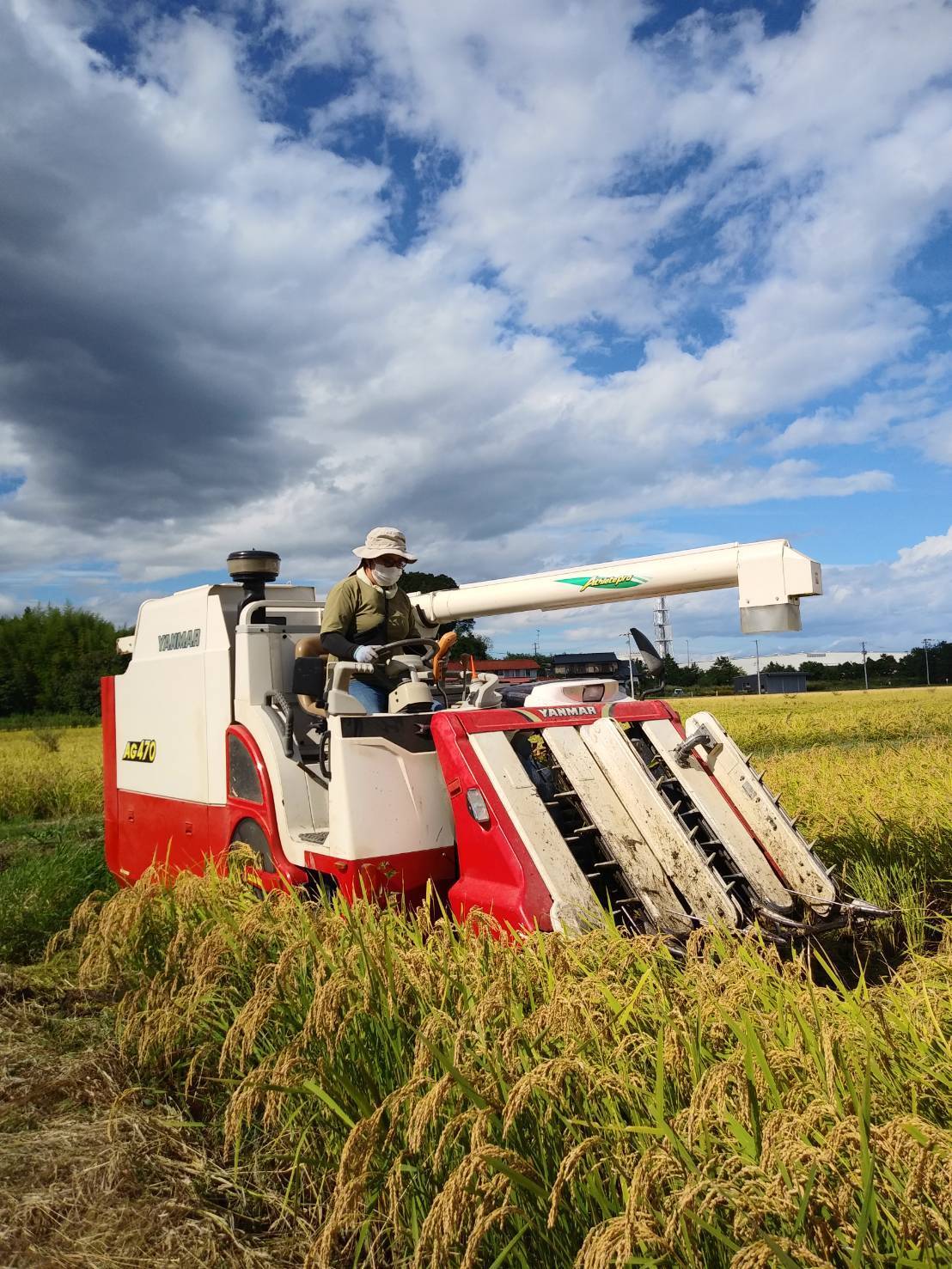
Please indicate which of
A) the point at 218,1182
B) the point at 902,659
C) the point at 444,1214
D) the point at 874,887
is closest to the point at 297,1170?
the point at 218,1182

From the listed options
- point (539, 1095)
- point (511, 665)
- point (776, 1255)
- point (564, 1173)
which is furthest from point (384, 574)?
point (776, 1255)

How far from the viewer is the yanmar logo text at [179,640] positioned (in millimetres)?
6277

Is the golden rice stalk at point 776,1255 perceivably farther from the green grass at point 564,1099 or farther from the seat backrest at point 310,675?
the seat backrest at point 310,675

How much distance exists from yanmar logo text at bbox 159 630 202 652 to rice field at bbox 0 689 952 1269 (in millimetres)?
2261

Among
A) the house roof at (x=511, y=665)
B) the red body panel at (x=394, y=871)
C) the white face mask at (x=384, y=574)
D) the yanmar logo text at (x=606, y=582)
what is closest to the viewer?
the red body panel at (x=394, y=871)

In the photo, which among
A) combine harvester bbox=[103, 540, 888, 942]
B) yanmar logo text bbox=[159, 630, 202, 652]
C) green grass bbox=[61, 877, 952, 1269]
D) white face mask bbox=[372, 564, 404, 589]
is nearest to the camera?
green grass bbox=[61, 877, 952, 1269]

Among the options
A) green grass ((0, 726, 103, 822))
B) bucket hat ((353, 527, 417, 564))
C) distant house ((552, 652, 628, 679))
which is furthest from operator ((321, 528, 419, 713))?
green grass ((0, 726, 103, 822))

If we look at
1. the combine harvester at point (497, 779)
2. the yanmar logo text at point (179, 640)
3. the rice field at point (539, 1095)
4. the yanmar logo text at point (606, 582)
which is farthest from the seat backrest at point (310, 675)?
the yanmar logo text at point (606, 582)

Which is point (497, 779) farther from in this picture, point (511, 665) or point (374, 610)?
point (511, 665)

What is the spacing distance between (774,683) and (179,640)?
67473 mm

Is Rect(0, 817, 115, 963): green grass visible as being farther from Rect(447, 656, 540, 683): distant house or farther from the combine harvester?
Rect(447, 656, 540, 683): distant house

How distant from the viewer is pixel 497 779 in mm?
4285

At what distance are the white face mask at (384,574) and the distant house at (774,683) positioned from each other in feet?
209

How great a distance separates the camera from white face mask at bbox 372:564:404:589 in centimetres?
575
